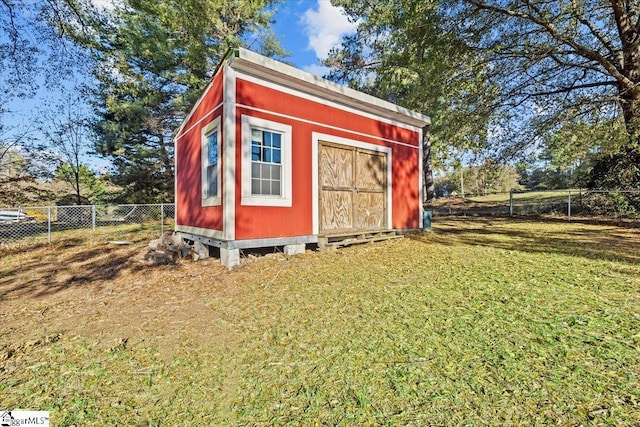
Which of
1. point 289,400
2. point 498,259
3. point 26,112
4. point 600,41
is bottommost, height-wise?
point 289,400

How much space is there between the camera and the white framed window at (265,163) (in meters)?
5.21

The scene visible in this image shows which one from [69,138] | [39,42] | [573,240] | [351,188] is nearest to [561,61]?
[573,240]

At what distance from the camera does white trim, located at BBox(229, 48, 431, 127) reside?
504cm

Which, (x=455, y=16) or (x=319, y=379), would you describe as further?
(x=455, y=16)

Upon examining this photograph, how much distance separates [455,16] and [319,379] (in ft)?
30.8

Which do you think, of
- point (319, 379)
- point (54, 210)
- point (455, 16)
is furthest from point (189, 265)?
A: point (455, 16)

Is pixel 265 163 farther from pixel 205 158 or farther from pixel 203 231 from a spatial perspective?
pixel 203 231

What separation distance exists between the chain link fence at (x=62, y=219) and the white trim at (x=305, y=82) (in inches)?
240

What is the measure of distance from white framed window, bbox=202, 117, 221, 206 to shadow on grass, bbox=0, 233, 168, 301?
1739 millimetres

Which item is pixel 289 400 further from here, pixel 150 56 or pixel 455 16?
pixel 150 56

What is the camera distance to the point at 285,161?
5.73 meters

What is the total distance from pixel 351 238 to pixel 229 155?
3220 millimetres

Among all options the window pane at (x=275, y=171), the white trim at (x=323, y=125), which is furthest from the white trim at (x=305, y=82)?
the window pane at (x=275, y=171)

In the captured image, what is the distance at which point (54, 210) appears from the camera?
9.41 metres
